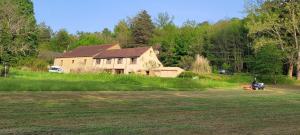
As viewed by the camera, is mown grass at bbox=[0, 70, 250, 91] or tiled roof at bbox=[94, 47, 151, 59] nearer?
mown grass at bbox=[0, 70, 250, 91]

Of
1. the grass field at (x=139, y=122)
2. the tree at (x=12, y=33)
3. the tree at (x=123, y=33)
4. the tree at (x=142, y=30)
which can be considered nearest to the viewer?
the grass field at (x=139, y=122)

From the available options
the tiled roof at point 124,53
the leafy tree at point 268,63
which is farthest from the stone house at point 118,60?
the leafy tree at point 268,63

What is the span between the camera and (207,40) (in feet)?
303

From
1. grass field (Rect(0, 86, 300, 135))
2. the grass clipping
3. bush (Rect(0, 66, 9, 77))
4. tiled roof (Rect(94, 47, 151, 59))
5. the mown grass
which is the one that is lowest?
grass field (Rect(0, 86, 300, 135))

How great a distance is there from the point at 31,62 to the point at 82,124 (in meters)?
63.1

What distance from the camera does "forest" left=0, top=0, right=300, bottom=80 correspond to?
57688 millimetres

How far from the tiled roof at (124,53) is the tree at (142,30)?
27245 mm

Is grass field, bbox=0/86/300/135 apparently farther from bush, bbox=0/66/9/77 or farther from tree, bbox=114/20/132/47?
tree, bbox=114/20/132/47

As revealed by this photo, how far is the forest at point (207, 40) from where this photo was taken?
57688 millimetres

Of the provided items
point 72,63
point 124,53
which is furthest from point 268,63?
point 72,63

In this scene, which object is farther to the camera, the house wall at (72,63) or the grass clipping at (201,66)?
the house wall at (72,63)

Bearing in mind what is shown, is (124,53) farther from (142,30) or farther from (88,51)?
(142,30)

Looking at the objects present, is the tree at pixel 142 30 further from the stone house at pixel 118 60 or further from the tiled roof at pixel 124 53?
the tiled roof at pixel 124 53

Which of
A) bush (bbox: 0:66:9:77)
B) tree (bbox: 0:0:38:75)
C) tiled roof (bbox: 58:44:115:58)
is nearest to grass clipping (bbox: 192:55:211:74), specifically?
tiled roof (bbox: 58:44:115:58)
